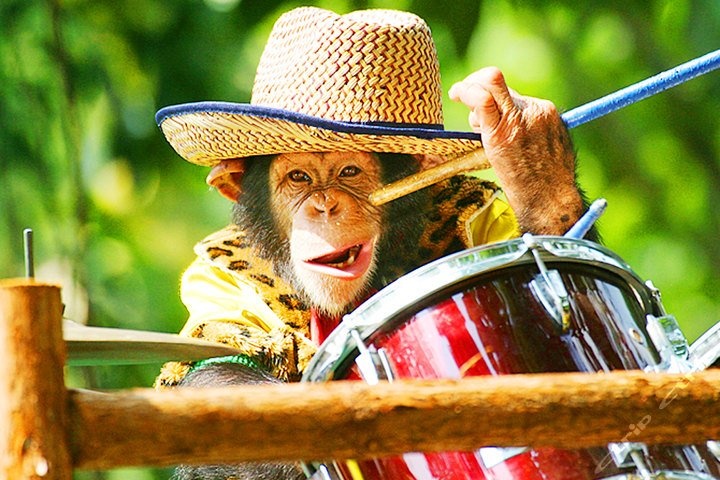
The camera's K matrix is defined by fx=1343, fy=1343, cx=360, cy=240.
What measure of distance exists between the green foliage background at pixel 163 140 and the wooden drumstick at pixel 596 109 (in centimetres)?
204

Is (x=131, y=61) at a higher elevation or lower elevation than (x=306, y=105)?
higher

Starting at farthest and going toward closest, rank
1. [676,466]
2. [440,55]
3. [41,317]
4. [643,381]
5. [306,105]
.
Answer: [440,55], [306,105], [676,466], [643,381], [41,317]

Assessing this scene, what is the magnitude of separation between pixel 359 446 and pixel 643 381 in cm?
34

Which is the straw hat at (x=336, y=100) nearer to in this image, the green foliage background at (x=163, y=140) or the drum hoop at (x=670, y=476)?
the drum hoop at (x=670, y=476)

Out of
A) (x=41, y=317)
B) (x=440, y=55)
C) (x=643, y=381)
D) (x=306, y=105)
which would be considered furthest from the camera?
(x=440, y=55)

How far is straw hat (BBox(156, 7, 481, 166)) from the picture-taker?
2486 mm

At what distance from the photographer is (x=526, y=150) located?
2.38 metres

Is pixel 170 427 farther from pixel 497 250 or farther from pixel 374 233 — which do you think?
pixel 374 233

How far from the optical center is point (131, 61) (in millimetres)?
4746

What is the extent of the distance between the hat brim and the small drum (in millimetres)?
628

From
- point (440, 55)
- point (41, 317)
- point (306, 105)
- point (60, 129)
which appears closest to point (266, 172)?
point (306, 105)

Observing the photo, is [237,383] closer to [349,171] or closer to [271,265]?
[271,265]

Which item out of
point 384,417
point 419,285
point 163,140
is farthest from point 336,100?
point 163,140

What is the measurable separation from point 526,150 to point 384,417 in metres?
1.07
